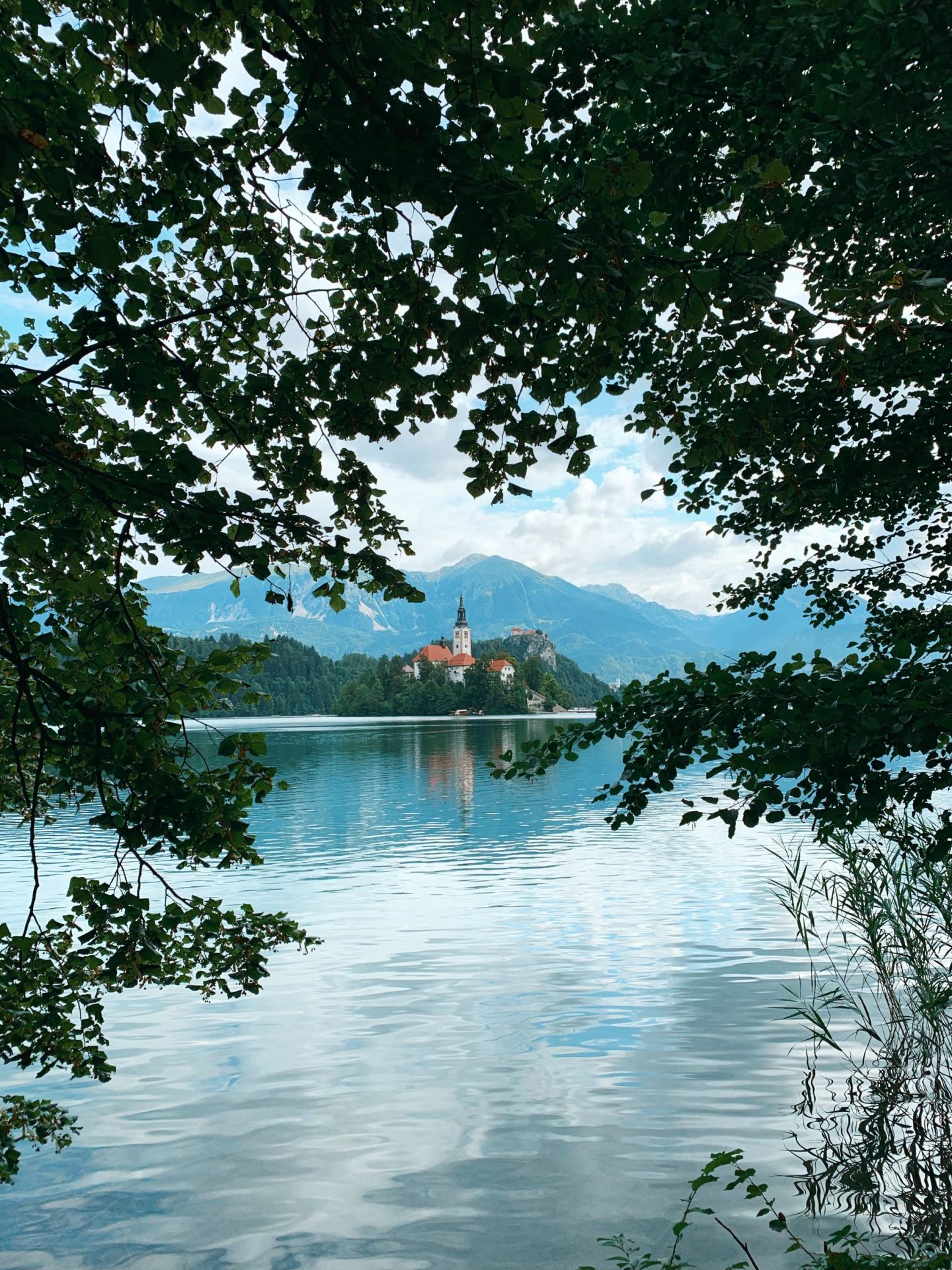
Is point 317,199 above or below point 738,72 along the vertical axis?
below

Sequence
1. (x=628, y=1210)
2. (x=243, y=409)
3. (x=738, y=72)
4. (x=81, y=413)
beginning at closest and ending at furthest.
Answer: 1. (x=243, y=409)
2. (x=81, y=413)
3. (x=738, y=72)
4. (x=628, y=1210)

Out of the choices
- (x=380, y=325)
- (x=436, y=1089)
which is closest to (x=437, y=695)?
(x=436, y=1089)

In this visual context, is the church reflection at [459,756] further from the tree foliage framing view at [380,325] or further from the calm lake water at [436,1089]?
the tree foliage framing view at [380,325]

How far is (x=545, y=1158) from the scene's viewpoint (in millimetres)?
8648

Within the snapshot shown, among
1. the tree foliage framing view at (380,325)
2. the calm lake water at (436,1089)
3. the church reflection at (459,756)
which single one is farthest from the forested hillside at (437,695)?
the tree foliage framing view at (380,325)

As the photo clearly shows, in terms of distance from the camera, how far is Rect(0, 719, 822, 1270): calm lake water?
7.47m

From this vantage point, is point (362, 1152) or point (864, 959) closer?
point (362, 1152)

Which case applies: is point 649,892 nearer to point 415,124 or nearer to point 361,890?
point 361,890

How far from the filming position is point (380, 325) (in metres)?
4.96

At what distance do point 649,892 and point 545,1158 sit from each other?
45.6ft

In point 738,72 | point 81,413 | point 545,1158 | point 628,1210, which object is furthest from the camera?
point 545,1158

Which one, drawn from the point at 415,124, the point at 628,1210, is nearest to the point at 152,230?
the point at 415,124

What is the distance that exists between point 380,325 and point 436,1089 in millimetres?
9228

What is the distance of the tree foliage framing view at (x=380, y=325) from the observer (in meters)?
3.22
